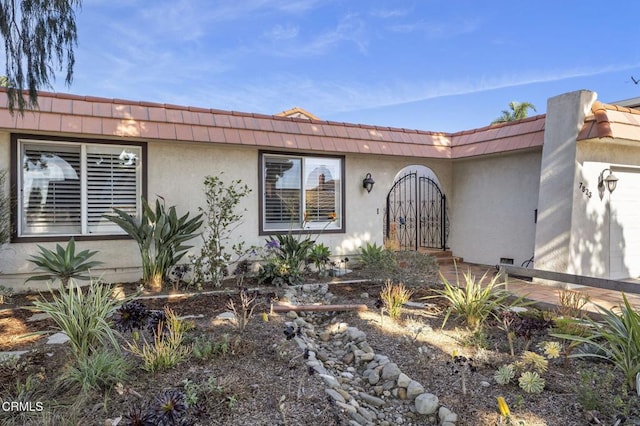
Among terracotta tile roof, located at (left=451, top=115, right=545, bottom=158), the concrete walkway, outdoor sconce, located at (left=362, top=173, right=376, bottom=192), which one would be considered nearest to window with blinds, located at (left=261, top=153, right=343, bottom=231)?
outdoor sconce, located at (left=362, top=173, right=376, bottom=192)

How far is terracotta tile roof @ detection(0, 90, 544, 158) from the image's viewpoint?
17.6 ft

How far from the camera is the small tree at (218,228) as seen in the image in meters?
5.84

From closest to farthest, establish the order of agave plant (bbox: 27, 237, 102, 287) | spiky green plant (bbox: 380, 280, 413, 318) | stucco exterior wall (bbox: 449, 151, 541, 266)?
1. spiky green plant (bbox: 380, 280, 413, 318)
2. agave plant (bbox: 27, 237, 102, 287)
3. stucco exterior wall (bbox: 449, 151, 541, 266)

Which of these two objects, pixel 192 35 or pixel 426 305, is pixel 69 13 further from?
pixel 192 35

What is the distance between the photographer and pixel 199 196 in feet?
21.3

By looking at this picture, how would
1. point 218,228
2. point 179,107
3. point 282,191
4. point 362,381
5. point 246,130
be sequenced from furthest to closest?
point 282,191 → point 246,130 → point 218,228 → point 179,107 → point 362,381

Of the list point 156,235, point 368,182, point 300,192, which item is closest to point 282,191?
point 300,192

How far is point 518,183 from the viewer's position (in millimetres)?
7496

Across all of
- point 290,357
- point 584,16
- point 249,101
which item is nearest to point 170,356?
point 290,357

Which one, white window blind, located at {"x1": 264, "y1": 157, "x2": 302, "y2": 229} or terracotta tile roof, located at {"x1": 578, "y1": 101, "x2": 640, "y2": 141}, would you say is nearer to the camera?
terracotta tile roof, located at {"x1": 578, "y1": 101, "x2": 640, "y2": 141}

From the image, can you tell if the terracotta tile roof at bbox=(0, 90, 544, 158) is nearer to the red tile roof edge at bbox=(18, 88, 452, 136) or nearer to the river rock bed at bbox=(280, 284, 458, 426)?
the red tile roof edge at bbox=(18, 88, 452, 136)

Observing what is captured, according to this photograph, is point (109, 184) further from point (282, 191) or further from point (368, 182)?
point (368, 182)

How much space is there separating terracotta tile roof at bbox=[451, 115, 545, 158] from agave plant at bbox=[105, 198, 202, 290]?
5748 mm

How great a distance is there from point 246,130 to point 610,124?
5665 millimetres
